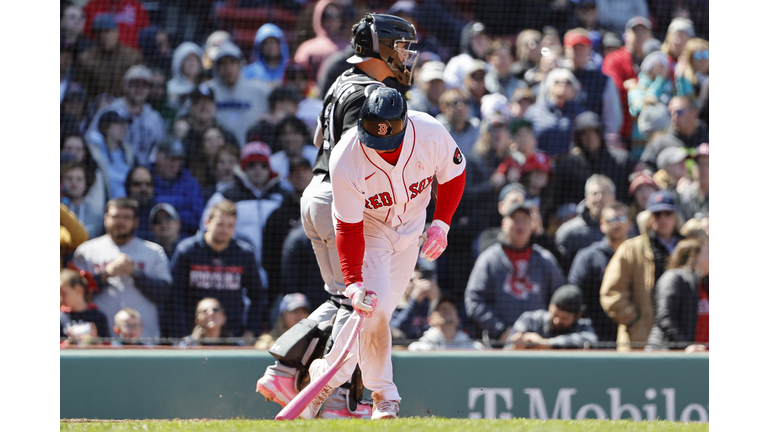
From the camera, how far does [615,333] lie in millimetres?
6289

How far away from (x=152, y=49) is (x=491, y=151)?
3.82 meters

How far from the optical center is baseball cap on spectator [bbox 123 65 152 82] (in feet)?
26.5

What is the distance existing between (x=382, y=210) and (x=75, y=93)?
198 inches

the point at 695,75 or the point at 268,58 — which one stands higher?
the point at 268,58

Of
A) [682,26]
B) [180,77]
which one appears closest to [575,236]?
[682,26]

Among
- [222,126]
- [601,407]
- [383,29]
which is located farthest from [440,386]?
[222,126]

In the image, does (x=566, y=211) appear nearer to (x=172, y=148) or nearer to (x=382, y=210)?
(x=382, y=210)

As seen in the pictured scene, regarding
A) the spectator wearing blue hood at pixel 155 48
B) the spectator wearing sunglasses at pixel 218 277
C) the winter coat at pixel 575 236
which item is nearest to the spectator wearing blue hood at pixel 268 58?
the spectator wearing blue hood at pixel 155 48

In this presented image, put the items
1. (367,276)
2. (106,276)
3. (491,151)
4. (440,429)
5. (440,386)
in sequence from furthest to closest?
(491,151) → (106,276) → (440,386) → (367,276) → (440,429)

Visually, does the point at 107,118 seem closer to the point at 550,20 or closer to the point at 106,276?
the point at 106,276

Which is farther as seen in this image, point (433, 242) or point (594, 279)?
point (594, 279)

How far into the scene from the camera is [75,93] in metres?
7.89

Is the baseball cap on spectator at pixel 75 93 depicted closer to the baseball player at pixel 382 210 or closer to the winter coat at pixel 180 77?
the winter coat at pixel 180 77

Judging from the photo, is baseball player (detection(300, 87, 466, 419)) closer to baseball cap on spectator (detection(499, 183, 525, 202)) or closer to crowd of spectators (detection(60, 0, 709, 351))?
crowd of spectators (detection(60, 0, 709, 351))
